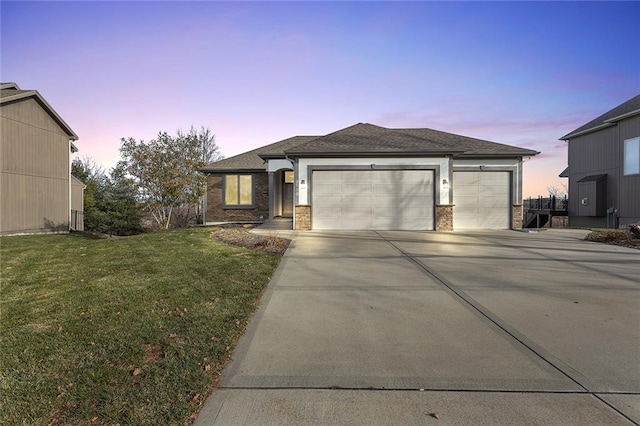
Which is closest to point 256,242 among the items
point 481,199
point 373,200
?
point 373,200

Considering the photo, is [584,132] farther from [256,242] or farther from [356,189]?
[256,242]

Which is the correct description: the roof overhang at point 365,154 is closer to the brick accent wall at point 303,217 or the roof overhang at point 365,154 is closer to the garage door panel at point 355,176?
the garage door panel at point 355,176

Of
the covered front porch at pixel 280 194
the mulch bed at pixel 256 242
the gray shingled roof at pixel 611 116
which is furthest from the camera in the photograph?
the covered front porch at pixel 280 194

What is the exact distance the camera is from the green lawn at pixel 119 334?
8.21 feet

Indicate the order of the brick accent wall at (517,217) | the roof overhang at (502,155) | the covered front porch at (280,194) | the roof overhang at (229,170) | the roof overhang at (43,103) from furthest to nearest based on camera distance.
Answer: the roof overhang at (229,170), the covered front porch at (280,194), the brick accent wall at (517,217), the roof overhang at (502,155), the roof overhang at (43,103)

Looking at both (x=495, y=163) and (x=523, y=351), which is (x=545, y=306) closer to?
(x=523, y=351)

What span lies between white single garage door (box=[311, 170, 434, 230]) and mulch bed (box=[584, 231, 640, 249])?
5.49 m

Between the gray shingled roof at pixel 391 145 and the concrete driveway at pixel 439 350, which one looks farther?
the gray shingled roof at pixel 391 145

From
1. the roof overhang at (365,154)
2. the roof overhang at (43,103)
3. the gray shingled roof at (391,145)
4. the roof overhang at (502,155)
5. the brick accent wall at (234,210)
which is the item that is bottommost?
the brick accent wall at (234,210)

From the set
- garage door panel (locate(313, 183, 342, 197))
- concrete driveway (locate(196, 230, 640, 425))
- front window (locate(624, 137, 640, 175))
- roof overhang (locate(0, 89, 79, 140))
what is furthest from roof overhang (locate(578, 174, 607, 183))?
roof overhang (locate(0, 89, 79, 140))

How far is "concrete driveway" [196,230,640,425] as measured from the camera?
2531 mm

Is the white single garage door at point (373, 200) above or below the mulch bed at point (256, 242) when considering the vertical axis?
above

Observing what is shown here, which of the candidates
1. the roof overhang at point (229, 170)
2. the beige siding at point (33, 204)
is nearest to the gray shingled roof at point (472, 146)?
the roof overhang at point (229, 170)

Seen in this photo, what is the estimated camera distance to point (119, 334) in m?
3.68
